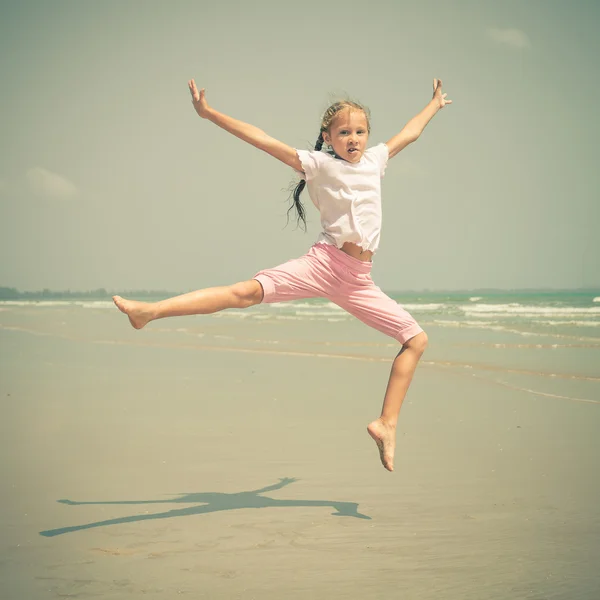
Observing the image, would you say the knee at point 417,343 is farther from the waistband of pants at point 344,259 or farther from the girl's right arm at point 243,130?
the girl's right arm at point 243,130

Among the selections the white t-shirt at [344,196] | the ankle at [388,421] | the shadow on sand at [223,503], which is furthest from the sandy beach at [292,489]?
the white t-shirt at [344,196]

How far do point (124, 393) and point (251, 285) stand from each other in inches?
156

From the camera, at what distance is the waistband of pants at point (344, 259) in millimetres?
4039

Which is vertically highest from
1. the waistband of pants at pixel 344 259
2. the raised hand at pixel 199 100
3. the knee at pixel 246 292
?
the raised hand at pixel 199 100

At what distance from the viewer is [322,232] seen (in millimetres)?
4184

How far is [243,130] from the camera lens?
12.7 ft

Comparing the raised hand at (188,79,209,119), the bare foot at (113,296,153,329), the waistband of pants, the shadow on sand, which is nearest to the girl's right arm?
the raised hand at (188,79,209,119)

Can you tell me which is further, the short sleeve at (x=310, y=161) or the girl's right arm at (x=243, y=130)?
the short sleeve at (x=310, y=161)

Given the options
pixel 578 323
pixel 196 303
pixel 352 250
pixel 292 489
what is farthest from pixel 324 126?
pixel 578 323

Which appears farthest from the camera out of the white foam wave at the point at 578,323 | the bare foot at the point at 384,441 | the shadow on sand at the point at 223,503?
the white foam wave at the point at 578,323

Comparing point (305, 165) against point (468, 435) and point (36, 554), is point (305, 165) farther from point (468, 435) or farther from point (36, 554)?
point (468, 435)

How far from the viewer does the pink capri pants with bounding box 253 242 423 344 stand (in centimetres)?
396

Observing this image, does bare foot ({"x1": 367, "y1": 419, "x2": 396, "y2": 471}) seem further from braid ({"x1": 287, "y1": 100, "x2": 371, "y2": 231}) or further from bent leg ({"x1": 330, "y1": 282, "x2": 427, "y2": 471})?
braid ({"x1": 287, "y1": 100, "x2": 371, "y2": 231})

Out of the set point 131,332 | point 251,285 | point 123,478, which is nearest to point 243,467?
point 123,478
